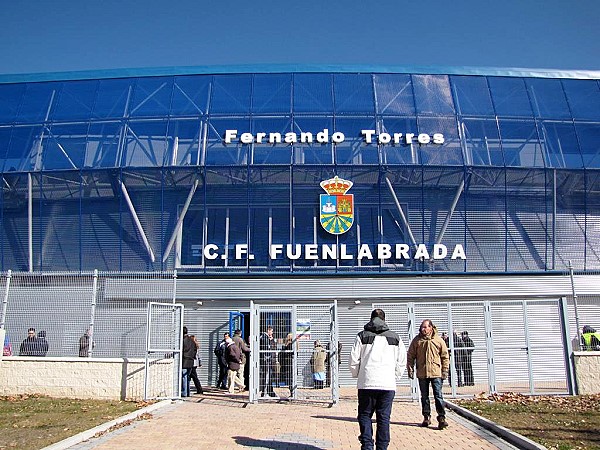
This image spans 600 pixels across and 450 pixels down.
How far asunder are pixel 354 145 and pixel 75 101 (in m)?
10.5

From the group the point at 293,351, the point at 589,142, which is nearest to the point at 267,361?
the point at 293,351

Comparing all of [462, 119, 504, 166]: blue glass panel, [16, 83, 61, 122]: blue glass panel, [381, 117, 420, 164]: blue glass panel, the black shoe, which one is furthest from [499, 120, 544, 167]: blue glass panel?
[16, 83, 61, 122]: blue glass panel

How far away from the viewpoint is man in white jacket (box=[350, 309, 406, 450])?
7148 mm

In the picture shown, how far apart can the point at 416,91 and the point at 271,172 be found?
20.4 ft

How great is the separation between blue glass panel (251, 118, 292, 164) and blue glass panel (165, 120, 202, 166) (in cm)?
197

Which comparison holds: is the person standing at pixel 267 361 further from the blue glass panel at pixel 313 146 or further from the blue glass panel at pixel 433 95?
the blue glass panel at pixel 433 95

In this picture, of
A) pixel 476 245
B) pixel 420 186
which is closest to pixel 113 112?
pixel 420 186

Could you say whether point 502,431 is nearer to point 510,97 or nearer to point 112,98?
point 510,97

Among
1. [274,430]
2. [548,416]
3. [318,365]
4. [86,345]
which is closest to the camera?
[274,430]

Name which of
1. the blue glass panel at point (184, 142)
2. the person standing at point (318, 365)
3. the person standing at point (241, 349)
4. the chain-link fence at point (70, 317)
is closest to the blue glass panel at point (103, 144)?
the blue glass panel at point (184, 142)

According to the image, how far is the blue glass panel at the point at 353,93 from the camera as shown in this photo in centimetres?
2150

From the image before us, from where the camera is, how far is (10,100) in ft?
76.3

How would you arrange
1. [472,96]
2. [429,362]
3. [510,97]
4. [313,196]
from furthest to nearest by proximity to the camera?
[510,97]
[472,96]
[313,196]
[429,362]

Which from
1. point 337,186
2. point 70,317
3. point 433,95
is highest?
point 433,95
